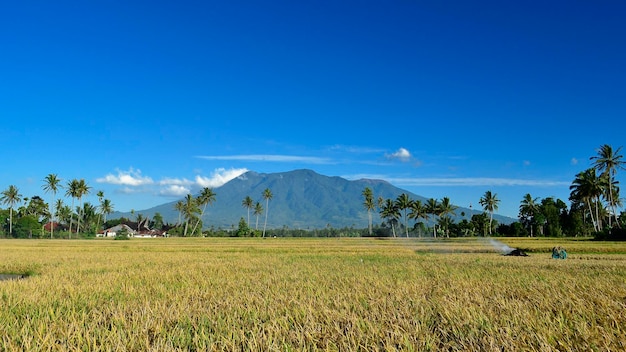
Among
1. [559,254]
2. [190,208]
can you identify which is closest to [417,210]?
[190,208]

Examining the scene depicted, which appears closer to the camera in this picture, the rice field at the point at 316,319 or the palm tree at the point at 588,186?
the rice field at the point at 316,319

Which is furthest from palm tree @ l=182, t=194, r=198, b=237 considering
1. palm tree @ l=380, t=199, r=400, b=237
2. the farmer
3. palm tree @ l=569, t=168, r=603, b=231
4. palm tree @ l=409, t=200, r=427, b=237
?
the farmer

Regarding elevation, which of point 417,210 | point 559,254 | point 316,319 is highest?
point 417,210

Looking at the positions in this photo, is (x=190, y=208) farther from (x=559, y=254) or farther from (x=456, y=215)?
(x=559, y=254)

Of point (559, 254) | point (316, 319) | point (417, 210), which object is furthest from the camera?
point (417, 210)

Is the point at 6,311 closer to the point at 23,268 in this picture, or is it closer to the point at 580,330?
the point at 580,330

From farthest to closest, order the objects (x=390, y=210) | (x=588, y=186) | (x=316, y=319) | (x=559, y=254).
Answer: (x=390, y=210) < (x=588, y=186) < (x=559, y=254) < (x=316, y=319)

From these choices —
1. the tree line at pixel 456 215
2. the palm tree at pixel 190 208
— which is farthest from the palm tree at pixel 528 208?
the palm tree at pixel 190 208

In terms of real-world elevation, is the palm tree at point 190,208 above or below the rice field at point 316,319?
above

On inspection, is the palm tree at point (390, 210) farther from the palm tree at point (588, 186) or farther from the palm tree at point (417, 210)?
the palm tree at point (588, 186)

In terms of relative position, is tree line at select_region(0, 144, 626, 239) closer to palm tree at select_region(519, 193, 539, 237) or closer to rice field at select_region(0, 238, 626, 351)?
palm tree at select_region(519, 193, 539, 237)

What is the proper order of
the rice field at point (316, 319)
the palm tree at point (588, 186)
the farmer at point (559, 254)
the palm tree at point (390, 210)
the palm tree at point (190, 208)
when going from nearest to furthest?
the rice field at point (316, 319) → the farmer at point (559, 254) → the palm tree at point (588, 186) → the palm tree at point (390, 210) → the palm tree at point (190, 208)

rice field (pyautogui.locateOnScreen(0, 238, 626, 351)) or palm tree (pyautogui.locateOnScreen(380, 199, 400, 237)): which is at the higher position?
palm tree (pyautogui.locateOnScreen(380, 199, 400, 237))

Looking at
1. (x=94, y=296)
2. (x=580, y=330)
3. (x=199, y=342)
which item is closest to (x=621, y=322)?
(x=580, y=330)
